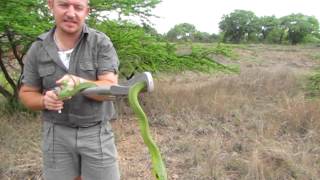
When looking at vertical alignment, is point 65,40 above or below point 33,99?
above

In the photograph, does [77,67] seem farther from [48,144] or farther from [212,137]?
[212,137]

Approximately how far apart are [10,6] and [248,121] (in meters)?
3.34

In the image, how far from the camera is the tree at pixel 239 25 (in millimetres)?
27641

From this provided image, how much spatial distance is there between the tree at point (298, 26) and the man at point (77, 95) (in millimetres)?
24814

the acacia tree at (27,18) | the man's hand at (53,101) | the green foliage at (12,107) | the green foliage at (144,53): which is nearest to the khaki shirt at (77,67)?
the man's hand at (53,101)

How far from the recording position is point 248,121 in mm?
6207

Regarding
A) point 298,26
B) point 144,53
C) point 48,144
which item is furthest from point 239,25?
point 48,144

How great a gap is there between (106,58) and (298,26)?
83.7 ft

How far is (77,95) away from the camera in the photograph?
1.94 meters

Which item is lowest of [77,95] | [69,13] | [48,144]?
[48,144]

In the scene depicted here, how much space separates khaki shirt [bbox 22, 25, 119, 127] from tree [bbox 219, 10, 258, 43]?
25.8 metres

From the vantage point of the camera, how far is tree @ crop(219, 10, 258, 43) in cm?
2764

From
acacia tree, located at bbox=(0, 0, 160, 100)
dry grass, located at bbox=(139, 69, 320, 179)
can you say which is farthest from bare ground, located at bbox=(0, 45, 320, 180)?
acacia tree, located at bbox=(0, 0, 160, 100)

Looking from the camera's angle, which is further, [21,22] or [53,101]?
[21,22]
